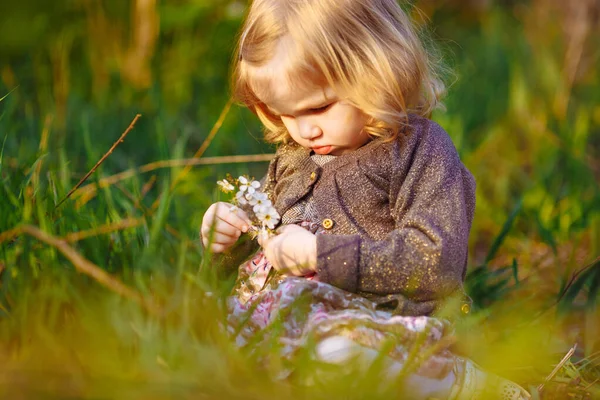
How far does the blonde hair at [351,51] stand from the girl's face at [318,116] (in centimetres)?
2

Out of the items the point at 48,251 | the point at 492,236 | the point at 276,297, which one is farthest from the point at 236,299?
the point at 492,236

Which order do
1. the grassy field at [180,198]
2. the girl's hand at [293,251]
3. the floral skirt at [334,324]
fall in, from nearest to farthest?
1. the grassy field at [180,198]
2. the floral skirt at [334,324]
3. the girl's hand at [293,251]

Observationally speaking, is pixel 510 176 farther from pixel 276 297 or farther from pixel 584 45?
pixel 276 297

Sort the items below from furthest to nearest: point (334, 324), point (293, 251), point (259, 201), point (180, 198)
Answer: point (180, 198) < point (259, 201) < point (293, 251) < point (334, 324)

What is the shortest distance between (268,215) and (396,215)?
287 mm

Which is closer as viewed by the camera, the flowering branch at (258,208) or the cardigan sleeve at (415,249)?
the cardigan sleeve at (415,249)

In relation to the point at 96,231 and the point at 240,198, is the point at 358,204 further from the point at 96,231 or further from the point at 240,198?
the point at 96,231

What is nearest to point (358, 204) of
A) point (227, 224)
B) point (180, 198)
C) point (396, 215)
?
point (396, 215)

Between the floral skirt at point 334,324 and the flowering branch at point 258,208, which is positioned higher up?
the flowering branch at point 258,208

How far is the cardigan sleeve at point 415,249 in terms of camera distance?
1.62 meters

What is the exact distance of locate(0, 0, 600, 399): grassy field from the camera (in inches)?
55.1

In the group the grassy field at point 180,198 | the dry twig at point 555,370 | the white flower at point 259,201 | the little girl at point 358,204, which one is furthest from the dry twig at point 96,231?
the dry twig at point 555,370

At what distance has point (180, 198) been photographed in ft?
9.12

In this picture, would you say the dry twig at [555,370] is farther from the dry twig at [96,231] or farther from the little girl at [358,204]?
the dry twig at [96,231]
